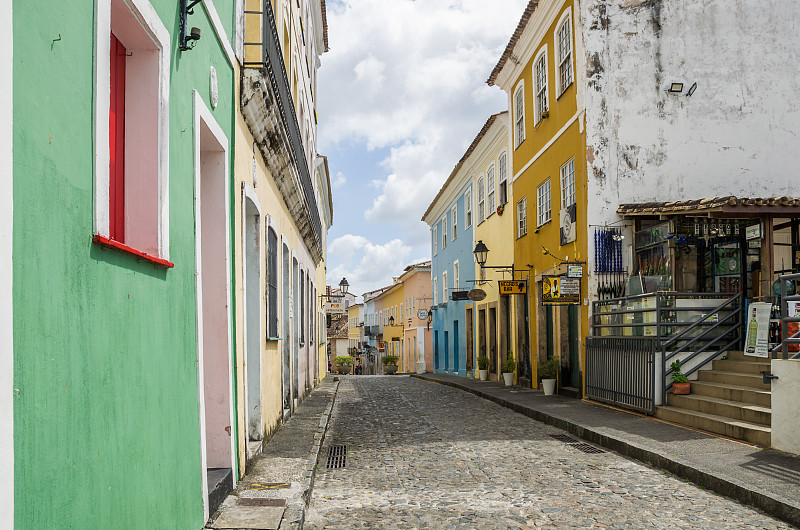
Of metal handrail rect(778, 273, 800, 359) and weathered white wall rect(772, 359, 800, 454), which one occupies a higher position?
metal handrail rect(778, 273, 800, 359)

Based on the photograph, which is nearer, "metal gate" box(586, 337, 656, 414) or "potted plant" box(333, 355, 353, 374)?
"metal gate" box(586, 337, 656, 414)

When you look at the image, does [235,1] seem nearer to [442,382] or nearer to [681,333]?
[681,333]

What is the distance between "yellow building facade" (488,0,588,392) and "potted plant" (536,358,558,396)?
0.52 ft

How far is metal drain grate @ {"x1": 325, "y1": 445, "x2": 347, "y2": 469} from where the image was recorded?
26.6 ft

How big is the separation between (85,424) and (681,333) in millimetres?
9878

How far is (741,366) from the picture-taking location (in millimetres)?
10422

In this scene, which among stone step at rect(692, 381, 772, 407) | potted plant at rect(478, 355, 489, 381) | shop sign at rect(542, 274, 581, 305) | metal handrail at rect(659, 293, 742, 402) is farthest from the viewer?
potted plant at rect(478, 355, 489, 381)

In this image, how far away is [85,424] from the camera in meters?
2.78

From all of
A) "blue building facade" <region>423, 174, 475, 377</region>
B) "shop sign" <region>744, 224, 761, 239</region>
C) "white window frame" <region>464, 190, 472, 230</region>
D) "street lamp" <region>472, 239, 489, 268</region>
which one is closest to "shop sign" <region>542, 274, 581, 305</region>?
"shop sign" <region>744, 224, 761, 239</region>

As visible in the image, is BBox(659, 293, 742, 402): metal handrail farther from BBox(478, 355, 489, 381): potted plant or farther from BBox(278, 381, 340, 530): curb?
BBox(478, 355, 489, 381): potted plant

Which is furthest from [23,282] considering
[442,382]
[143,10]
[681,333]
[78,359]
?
[442,382]

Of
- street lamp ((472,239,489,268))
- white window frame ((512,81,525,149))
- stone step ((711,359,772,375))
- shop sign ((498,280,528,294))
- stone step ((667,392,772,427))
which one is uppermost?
white window frame ((512,81,525,149))

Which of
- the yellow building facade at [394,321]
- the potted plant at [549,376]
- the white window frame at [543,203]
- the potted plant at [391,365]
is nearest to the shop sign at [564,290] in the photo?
the potted plant at [549,376]

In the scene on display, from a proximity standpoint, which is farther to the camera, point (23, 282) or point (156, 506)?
point (156, 506)
